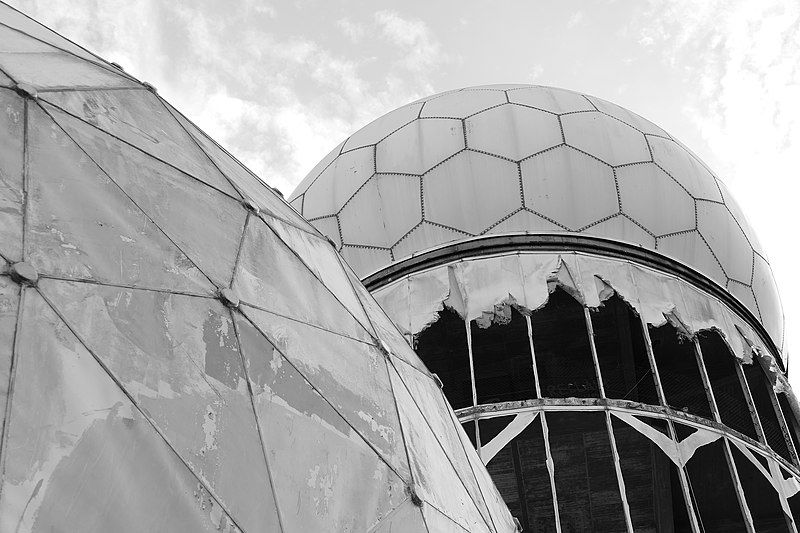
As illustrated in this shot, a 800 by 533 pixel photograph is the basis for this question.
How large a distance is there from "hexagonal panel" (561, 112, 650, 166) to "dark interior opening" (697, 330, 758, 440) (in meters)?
2.24

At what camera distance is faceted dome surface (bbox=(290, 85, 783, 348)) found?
418 inches

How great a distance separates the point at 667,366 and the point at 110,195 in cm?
853

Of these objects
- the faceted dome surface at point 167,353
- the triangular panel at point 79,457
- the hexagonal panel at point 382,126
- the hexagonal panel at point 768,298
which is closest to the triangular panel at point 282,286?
the faceted dome surface at point 167,353

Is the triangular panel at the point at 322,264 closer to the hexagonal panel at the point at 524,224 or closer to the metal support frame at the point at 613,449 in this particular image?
the metal support frame at the point at 613,449

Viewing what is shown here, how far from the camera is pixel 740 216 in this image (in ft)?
39.8

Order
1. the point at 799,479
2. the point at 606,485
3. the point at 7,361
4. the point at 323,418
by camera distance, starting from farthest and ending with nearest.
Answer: the point at 606,485
the point at 799,479
the point at 323,418
the point at 7,361

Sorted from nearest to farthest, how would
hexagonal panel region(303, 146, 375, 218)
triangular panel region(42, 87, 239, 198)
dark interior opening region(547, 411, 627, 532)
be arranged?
triangular panel region(42, 87, 239, 198) → dark interior opening region(547, 411, 627, 532) → hexagonal panel region(303, 146, 375, 218)

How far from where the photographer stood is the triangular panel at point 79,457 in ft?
10.7

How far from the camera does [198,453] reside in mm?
3807

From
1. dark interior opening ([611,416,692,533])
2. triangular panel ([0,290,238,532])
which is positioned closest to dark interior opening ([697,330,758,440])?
dark interior opening ([611,416,692,533])

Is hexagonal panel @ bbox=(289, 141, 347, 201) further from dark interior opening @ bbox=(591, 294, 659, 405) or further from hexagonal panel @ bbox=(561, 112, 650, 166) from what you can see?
dark interior opening @ bbox=(591, 294, 659, 405)

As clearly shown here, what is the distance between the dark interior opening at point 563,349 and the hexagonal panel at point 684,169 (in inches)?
81.0

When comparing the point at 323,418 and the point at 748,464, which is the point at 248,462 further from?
the point at 748,464

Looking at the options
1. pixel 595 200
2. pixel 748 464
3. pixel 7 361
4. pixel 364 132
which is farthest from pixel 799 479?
pixel 7 361
